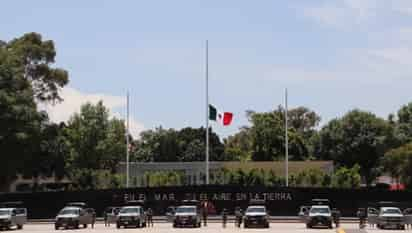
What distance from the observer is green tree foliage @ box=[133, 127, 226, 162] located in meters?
124

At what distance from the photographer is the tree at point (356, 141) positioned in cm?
9994

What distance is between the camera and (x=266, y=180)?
7406 centimetres

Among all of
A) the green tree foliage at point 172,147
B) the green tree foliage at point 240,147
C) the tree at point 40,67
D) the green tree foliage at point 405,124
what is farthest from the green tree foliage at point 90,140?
the green tree foliage at point 405,124

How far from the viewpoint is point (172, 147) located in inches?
4970

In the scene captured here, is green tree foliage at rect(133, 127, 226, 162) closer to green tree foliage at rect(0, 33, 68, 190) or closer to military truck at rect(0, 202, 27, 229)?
green tree foliage at rect(0, 33, 68, 190)

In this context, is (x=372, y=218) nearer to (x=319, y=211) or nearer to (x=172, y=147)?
(x=319, y=211)

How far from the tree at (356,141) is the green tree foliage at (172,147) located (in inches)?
961

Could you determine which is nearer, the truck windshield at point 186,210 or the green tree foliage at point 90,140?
the truck windshield at point 186,210

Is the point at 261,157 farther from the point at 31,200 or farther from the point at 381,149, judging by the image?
the point at 31,200

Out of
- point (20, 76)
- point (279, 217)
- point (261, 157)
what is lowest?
point (279, 217)

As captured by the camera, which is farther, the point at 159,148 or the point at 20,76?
the point at 159,148

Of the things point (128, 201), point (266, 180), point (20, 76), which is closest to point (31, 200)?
point (128, 201)

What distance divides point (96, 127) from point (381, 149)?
35641mm

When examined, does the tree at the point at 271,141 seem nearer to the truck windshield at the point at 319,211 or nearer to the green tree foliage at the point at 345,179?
the green tree foliage at the point at 345,179
